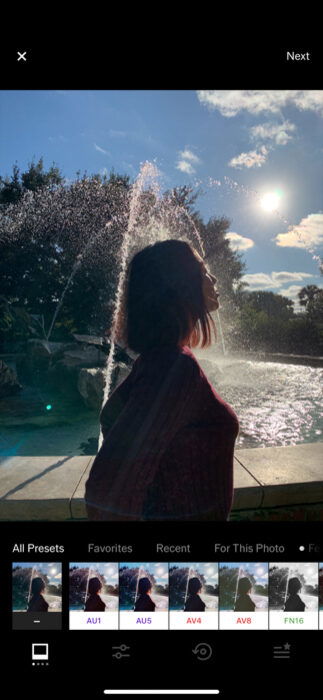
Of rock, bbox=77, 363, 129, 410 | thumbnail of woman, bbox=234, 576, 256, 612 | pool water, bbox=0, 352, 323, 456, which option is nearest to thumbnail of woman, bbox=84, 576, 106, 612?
thumbnail of woman, bbox=234, 576, 256, 612

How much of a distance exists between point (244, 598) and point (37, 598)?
681mm

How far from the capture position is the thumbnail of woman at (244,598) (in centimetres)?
115

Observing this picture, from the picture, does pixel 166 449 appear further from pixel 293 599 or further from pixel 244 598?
pixel 293 599

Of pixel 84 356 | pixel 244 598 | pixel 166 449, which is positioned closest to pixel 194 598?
pixel 244 598

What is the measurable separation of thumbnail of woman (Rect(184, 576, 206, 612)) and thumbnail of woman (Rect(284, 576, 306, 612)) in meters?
0.28

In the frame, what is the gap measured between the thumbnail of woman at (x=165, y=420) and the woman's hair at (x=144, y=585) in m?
0.21

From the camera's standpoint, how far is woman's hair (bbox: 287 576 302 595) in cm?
117

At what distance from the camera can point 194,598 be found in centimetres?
116

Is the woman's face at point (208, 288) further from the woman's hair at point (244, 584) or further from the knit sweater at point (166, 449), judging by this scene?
the woman's hair at point (244, 584)

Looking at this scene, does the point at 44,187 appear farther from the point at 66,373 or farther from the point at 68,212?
the point at 66,373

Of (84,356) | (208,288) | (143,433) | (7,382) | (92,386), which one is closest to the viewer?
(143,433)
